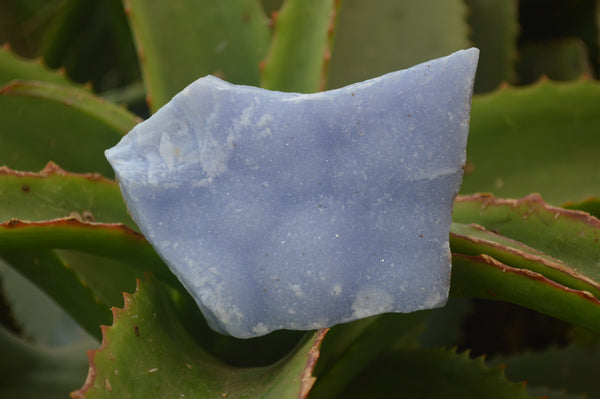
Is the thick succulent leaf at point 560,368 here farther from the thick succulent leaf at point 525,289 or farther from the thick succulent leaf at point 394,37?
the thick succulent leaf at point 394,37

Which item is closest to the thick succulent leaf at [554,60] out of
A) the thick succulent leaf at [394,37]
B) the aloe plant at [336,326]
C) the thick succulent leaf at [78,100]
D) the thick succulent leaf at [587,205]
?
the aloe plant at [336,326]

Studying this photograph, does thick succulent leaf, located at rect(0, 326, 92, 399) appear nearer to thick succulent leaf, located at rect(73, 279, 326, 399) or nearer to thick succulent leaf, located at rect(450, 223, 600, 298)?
thick succulent leaf, located at rect(73, 279, 326, 399)

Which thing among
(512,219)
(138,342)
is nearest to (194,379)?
(138,342)

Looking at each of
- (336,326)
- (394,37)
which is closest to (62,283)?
(336,326)

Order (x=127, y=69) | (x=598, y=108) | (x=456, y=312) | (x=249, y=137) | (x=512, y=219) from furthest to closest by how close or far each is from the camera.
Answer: (x=127, y=69), (x=456, y=312), (x=598, y=108), (x=512, y=219), (x=249, y=137)

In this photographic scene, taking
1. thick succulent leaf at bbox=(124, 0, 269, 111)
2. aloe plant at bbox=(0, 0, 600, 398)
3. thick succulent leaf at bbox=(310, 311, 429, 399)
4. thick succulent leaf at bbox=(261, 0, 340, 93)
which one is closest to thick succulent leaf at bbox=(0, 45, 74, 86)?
aloe plant at bbox=(0, 0, 600, 398)

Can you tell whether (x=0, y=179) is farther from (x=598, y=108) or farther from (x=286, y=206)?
(x=598, y=108)
